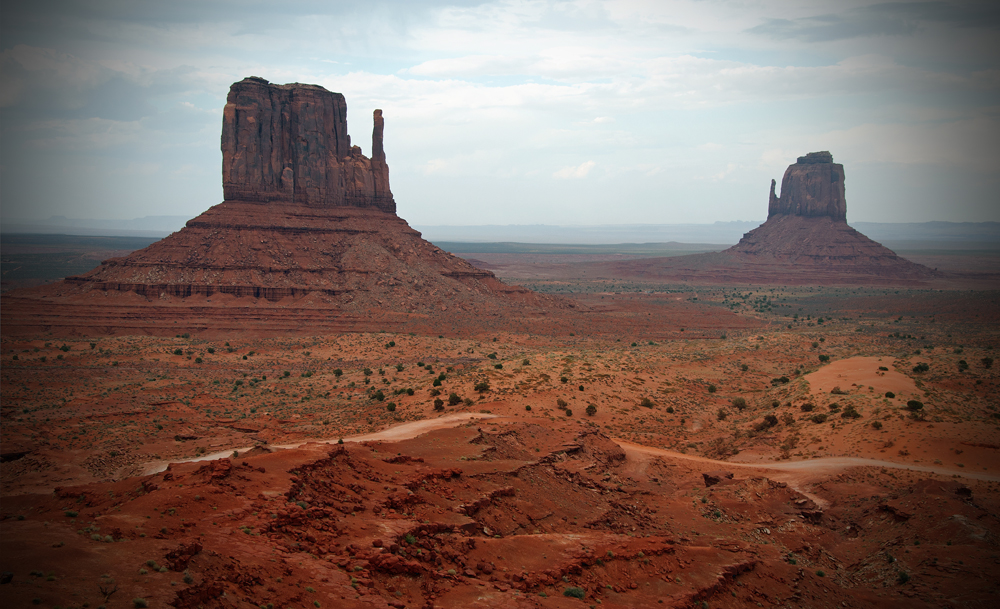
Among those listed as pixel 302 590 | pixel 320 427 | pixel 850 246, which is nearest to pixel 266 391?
pixel 320 427

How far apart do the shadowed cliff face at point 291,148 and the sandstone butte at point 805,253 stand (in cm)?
9592

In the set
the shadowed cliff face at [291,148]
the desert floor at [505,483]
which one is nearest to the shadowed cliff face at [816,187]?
the shadowed cliff face at [291,148]

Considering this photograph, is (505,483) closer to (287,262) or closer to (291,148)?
(287,262)

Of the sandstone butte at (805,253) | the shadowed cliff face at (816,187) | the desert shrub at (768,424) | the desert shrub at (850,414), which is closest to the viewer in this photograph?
the desert shrub at (850,414)

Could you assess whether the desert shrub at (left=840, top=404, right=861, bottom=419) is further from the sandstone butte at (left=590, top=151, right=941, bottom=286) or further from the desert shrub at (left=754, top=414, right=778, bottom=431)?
the sandstone butte at (left=590, top=151, right=941, bottom=286)

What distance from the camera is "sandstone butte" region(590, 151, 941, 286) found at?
145 m

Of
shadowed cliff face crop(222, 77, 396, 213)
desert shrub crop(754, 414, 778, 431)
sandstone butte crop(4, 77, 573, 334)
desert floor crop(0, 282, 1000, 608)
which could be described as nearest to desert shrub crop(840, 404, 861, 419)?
desert floor crop(0, 282, 1000, 608)

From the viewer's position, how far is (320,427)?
33.4 m

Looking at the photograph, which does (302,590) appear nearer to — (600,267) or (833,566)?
(833,566)

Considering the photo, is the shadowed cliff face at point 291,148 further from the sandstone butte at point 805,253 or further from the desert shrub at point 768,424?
the sandstone butte at point 805,253

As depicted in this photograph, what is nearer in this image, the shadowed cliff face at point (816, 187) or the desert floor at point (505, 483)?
the desert floor at point (505, 483)

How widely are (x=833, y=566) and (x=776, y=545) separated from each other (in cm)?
160

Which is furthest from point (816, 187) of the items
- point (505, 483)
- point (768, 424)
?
point (505, 483)

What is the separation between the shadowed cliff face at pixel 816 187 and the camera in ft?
528
